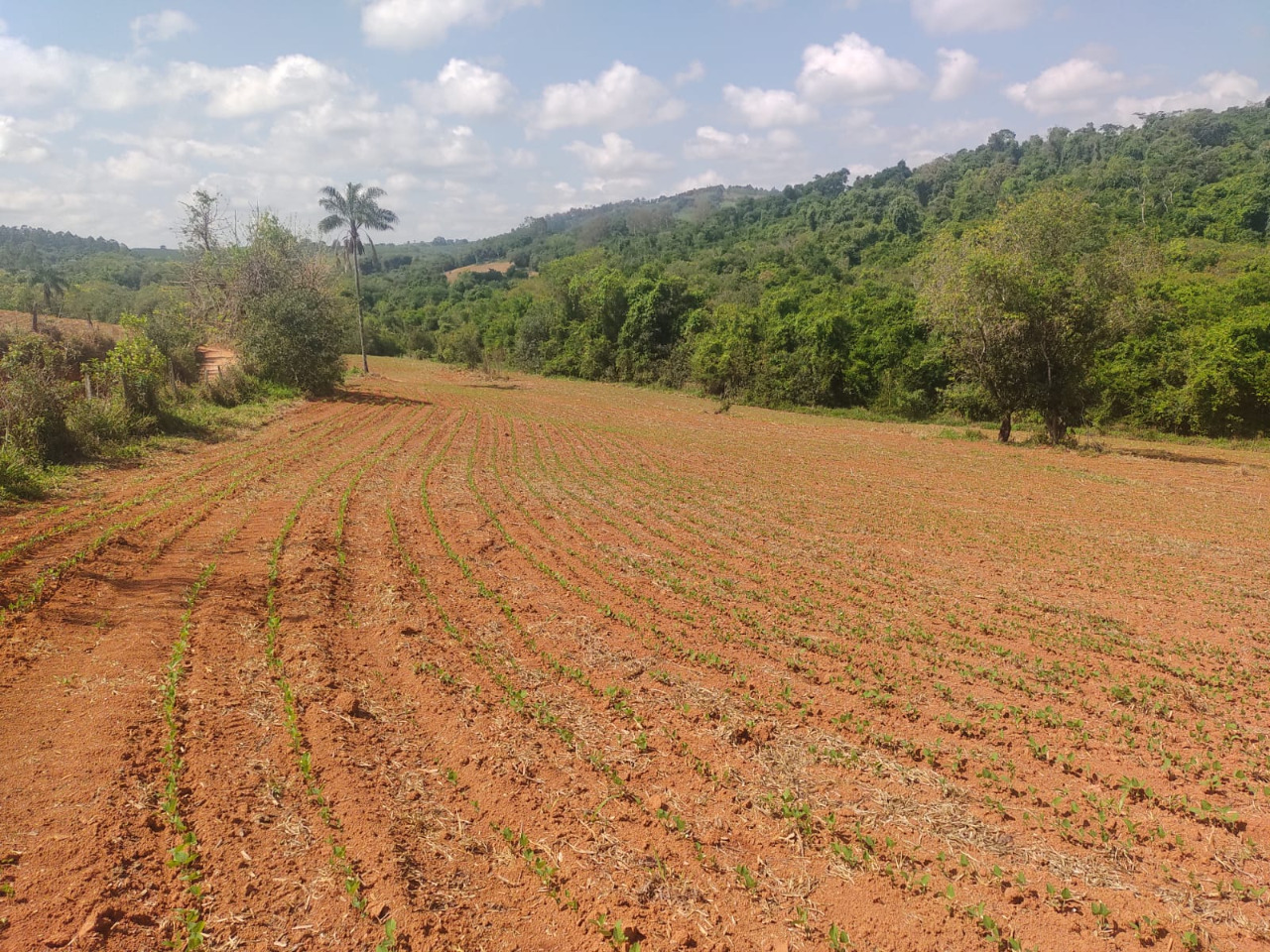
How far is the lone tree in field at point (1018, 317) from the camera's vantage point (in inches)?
852

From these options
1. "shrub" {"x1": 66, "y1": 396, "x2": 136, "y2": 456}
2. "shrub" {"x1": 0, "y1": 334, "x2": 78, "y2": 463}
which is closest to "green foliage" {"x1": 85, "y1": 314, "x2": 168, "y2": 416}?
"shrub" {"x1": 66, "y1": 396, "x2": 136, "y2": 456}

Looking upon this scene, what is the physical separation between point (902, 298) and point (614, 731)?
37135 mm

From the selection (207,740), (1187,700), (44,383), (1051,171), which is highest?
(1051,171)

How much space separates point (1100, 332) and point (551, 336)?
42.9 meters

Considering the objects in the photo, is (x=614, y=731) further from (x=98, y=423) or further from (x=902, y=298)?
(x=902, y=298)

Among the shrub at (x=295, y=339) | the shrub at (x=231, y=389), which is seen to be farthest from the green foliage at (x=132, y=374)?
the shrub at (x=295, y=339)

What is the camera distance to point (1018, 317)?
21641 mm

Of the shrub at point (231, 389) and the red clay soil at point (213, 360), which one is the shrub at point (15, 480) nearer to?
the shrub at point (231, 389)

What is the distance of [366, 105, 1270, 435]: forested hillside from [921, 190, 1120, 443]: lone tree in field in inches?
32.9

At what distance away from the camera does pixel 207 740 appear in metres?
5.09

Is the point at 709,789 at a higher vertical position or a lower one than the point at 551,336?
lower

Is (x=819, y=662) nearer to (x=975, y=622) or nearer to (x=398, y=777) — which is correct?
(x=975, y=622)

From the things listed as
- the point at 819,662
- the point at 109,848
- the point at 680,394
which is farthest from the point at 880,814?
the point at 680,394

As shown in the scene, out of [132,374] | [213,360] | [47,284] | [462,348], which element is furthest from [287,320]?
[47,284]
